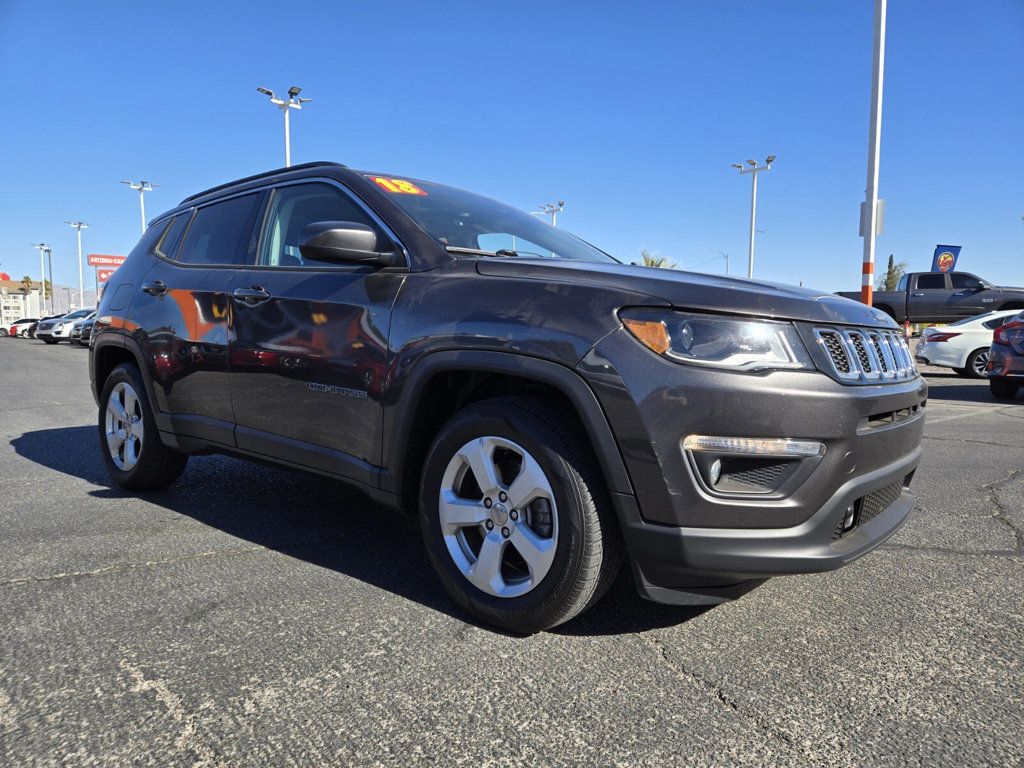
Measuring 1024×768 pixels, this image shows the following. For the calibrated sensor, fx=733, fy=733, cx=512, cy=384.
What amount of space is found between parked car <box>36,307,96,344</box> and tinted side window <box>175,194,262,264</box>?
99.7ft

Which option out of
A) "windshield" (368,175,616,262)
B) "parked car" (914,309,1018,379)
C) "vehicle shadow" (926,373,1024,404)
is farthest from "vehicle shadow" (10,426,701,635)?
"parked car" (914,309,1018,379)

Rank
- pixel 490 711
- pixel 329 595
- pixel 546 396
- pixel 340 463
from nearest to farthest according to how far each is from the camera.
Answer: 1. pixel 490 711
2. pixel 546 396
3. pixel 329 595
4. pixel 340 463

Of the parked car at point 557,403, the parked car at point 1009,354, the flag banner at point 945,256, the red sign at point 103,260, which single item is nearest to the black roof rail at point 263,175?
the parked car at point 557,403

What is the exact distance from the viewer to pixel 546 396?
240cm

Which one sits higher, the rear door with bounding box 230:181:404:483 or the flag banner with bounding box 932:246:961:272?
the flag banner with bounding box 932:246:961:272

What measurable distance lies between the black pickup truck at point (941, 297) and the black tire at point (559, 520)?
1839cm

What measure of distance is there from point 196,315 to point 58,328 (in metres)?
31.8

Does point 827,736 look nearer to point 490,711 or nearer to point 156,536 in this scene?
point 490,711

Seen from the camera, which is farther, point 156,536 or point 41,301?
point 41,301

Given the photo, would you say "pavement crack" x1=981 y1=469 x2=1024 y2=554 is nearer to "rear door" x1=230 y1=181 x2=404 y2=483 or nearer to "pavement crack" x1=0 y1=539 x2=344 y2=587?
"rear door" x1=230 y1=181 x2=404 y2=483

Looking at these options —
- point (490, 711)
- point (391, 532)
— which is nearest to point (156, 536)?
point (391, 532)

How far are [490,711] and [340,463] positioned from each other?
127cm

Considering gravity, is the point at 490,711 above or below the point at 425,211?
below

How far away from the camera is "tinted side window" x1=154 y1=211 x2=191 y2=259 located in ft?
13.7
